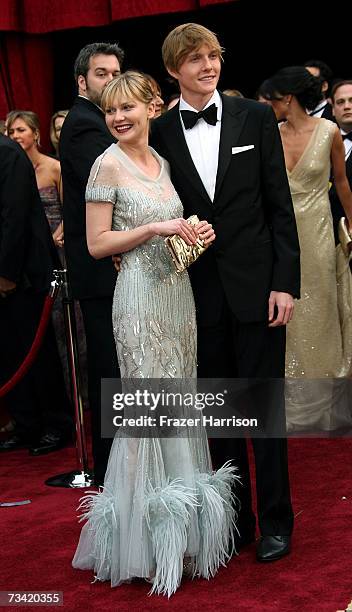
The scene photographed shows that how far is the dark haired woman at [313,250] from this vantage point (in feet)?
16.6

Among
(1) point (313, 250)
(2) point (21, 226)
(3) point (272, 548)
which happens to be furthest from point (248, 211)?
(2) point (21, 226)

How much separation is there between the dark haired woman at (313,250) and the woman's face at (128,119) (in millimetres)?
1758

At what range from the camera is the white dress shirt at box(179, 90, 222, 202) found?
139 inches

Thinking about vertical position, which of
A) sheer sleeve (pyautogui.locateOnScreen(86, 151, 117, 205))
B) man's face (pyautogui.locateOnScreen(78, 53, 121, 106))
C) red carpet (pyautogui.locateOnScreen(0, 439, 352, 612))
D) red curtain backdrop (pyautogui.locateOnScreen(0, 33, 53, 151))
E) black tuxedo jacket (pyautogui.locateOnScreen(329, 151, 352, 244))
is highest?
red curtain backdrop (pyautogui.locateOnScreen(0, 33, 53, 151))

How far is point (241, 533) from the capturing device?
145 inches

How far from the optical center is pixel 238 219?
11.5ft

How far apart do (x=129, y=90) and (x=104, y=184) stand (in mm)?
301

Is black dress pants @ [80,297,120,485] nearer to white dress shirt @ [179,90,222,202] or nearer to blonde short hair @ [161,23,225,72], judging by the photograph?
white dress shirt @ [179,90,222,202]

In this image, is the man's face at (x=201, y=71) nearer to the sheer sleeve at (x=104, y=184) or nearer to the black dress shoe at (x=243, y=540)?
the sheer sleeve at (x=104, y=184)

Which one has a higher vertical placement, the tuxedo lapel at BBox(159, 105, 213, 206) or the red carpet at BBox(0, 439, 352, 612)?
the tuxedo lapel at BBox(159, 105, 213, 206)

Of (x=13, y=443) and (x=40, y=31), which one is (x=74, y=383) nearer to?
(x=13, y=443)

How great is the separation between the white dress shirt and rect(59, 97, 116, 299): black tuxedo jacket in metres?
0.78

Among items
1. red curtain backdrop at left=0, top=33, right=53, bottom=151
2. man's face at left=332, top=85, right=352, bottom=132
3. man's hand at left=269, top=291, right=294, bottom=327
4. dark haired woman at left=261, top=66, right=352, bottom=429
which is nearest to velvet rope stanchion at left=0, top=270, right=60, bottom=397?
dark haired woman at left=261, top=66, right=352, bottom=429

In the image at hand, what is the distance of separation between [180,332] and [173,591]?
31.3 inches
